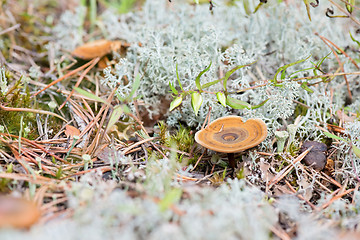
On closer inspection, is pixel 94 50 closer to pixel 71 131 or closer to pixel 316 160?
pixel 71 131

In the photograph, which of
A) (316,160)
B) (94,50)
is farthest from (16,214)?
(94,50)

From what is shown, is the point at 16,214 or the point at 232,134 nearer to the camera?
the point at 16,214

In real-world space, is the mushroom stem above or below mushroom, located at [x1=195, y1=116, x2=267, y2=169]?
below

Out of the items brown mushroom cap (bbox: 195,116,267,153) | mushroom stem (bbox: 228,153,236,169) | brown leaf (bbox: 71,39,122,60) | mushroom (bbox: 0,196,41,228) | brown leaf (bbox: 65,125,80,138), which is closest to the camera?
mushroom (bbox: 0,196,41,228)

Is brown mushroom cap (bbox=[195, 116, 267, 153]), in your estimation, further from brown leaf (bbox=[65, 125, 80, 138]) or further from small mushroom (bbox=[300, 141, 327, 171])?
brown leaf (bbox=[65, 125, 80, 138])

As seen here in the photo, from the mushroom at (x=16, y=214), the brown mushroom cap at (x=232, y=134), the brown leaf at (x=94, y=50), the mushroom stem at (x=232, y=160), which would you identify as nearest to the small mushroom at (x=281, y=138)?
the brown mushroom cap at (x=232, y=134)

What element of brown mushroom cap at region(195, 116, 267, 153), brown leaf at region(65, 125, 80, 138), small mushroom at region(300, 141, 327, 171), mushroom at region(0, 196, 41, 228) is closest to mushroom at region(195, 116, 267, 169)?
brown mushroom cap at region(195, 116, 267, 153)

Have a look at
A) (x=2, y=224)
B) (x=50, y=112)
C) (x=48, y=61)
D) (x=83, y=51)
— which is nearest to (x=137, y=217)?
(x=2, y=224)
